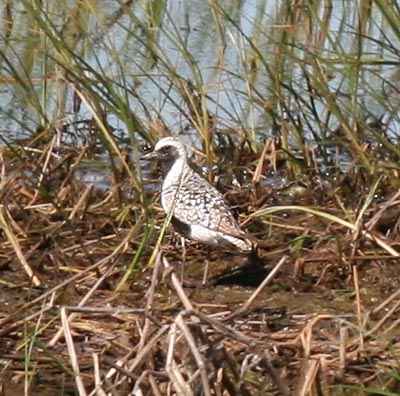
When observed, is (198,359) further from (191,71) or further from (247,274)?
(191,71)

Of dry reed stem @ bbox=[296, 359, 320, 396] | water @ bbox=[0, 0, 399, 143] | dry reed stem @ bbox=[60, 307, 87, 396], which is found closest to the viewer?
dry reed stem @ bbox=[60, 307, 87, 396]

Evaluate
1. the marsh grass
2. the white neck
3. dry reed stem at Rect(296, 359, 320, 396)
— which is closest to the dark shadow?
the marsh grass

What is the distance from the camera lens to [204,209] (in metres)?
6.05

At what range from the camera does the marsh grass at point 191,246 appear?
176 inches

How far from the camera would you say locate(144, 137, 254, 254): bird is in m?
5.94

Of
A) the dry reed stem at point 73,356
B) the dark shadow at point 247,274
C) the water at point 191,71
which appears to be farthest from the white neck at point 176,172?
the dry reed stem at point 73,356

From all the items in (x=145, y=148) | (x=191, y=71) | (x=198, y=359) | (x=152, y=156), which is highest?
(x=198, y=359)

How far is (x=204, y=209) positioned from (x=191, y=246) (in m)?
0.26

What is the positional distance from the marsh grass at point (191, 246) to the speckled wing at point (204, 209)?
5.8 inches

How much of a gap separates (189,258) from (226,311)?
28.2 inches

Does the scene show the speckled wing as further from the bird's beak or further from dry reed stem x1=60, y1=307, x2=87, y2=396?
dry reed stem x1=60, y1=307, x2=87, y2=396

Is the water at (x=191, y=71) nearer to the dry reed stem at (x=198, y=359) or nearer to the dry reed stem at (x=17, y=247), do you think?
the dry reed stem at (x=17, y=247)

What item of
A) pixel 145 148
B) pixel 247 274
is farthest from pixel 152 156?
pixel 247 274

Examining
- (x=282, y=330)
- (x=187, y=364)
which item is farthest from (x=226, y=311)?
(x=187, y=364)
